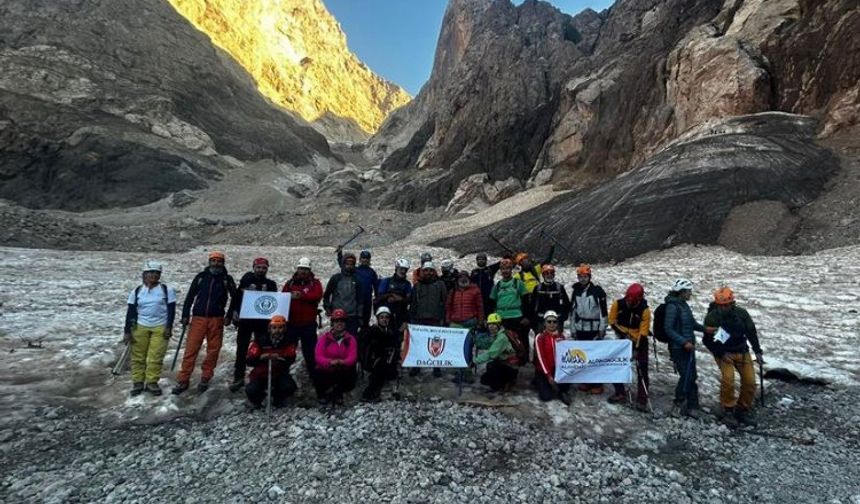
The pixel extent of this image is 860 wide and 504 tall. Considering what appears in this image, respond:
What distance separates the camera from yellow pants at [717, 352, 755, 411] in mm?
7121

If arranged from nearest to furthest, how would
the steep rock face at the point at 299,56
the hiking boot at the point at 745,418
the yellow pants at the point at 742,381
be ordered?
the hiking boot at the point at 745,418 < the yellow pants at the point at 742,381 < the steep rock face at the point at 299,56

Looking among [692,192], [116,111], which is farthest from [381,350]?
[116,111]

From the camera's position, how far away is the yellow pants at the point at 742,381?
7121mm

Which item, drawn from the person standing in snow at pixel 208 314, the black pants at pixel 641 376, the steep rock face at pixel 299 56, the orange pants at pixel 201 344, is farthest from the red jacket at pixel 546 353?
the steep rock face at pixel 299 56

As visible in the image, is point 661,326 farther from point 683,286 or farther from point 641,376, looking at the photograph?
point 641,376

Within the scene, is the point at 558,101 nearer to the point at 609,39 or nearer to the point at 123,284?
the point at 609,39

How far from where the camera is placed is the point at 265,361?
23.5 feet

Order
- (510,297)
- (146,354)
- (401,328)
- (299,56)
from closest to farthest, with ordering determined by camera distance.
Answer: (146,354) → (401,328) → (510,297) → (299,56)

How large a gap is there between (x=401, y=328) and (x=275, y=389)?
7.50 feet

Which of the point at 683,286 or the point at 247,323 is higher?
the point at 683,286

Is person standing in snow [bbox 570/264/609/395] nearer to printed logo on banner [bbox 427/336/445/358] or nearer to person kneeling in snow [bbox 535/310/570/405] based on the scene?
person kneeling in snow [bbox 535/310/570/405]

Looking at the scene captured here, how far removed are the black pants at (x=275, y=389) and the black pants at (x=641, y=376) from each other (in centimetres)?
509

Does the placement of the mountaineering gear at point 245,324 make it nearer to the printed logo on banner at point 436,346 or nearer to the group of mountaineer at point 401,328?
the group of mountaineer at point 401,328

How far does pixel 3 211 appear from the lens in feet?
83.6
